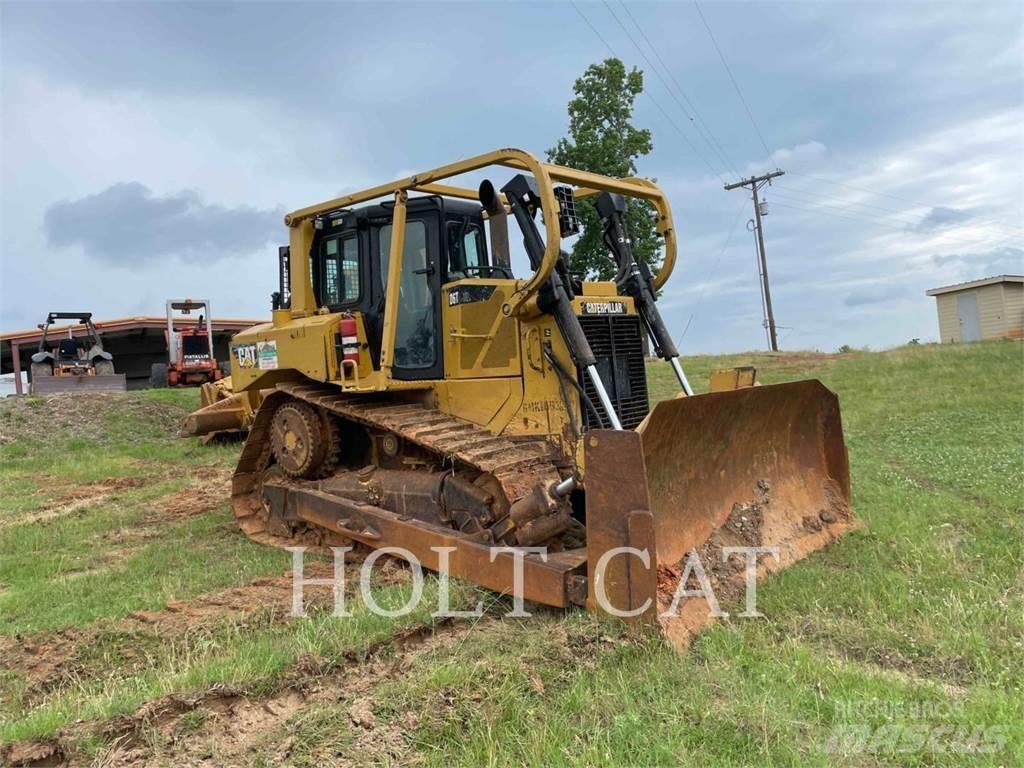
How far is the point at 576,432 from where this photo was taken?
5.45m

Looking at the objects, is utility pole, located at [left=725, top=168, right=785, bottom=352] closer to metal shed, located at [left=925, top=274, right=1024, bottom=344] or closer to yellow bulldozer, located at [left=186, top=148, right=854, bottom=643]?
metal shed, located at [left=925, top=274, right=1024, bottom=344]

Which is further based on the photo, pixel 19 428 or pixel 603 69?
pixel 603 69

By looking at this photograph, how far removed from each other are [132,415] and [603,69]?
59.0ft

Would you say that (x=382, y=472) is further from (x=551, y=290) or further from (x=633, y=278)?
(x=633, y=278)

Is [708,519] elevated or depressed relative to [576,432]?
depressed

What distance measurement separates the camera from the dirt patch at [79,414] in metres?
15.2

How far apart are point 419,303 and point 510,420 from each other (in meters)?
1.32

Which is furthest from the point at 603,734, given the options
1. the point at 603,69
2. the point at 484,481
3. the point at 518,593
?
the point at 603,69

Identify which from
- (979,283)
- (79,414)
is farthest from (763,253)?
(79,414)

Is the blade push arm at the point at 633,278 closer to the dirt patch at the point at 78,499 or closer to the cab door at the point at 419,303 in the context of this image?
the cab door at the point at 419,303

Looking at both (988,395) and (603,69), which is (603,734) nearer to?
(988,395)

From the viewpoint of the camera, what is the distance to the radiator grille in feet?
18.5

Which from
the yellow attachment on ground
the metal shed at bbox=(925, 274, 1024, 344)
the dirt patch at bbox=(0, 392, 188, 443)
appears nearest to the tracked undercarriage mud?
the yellow attachment on ground

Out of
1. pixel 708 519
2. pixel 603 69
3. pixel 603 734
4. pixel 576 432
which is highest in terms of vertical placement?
pixel 603 69
